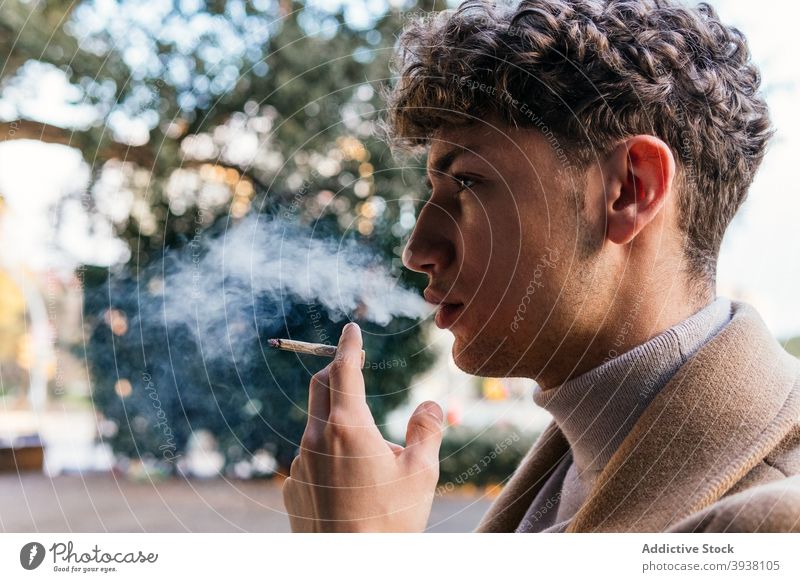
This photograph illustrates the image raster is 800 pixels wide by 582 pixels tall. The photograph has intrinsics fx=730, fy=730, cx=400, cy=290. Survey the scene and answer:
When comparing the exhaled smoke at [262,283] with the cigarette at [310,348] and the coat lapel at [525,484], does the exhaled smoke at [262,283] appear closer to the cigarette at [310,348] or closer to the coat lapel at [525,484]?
the cigarette at [310,348]

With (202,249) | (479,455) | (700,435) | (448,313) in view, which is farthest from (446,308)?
(479,455)

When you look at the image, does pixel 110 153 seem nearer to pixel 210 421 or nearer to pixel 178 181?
pixel 178 181

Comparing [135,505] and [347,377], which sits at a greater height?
[347,377]

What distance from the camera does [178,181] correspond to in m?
0.83

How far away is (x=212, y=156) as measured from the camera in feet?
2.78

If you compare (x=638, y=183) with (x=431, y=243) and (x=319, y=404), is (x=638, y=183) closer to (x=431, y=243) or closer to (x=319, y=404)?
(x=431, y=243)

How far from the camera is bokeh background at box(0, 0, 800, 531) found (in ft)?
2.28

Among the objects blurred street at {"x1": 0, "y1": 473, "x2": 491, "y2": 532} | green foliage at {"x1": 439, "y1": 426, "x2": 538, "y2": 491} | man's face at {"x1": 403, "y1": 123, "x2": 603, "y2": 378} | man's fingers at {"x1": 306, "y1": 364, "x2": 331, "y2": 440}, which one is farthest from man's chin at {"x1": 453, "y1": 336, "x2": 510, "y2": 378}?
green foliage at {"x1": 439, "y1": 426, "x2": 538, "y2": 491}

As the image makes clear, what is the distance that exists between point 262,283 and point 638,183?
15.8 inches

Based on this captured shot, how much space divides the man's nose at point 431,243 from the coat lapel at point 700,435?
198 millimetres

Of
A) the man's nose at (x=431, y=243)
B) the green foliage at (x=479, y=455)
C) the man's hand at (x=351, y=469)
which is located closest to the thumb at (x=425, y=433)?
the man's hand at (x=351, y=469)

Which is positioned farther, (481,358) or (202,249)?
(202,249)

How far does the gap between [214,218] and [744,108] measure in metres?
0.56
